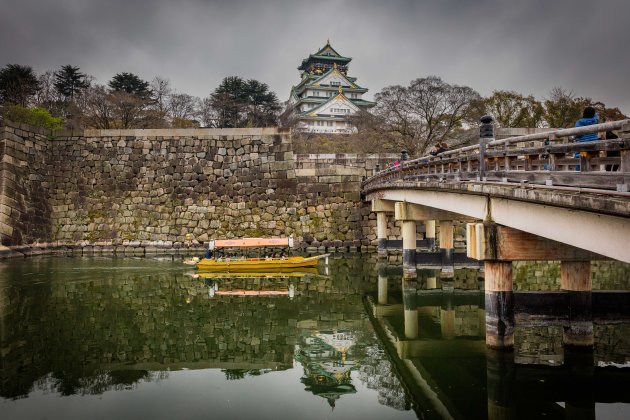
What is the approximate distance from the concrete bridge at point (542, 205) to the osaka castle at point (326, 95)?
38.0 meters

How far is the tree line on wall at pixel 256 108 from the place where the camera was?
2762cm

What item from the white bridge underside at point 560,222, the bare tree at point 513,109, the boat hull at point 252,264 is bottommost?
the boat hull at point 252,264

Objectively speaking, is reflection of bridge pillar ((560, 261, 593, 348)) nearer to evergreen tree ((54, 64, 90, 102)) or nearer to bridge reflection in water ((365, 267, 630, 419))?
A: bridge reflection in water ((365, 267, 630, 419))

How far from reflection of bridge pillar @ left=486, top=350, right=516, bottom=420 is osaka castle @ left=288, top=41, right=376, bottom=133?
39.5 meters

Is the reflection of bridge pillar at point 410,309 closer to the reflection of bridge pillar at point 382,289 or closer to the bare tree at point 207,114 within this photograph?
the reflection of bridge pillar at point 382,289

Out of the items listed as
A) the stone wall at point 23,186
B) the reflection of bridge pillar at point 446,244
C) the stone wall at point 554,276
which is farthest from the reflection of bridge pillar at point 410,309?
the stone wall at point 23,186

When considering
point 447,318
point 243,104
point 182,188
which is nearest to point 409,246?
point 447,318

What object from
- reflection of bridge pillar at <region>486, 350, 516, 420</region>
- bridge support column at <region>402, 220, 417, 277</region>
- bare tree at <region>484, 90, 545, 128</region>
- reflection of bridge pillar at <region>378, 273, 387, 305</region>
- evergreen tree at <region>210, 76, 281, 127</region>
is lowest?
reflection of bridge pillar at <region>486, 350, 516, 420</region>

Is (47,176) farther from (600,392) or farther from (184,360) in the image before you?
(600,392)

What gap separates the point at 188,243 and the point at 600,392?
20.0 meters

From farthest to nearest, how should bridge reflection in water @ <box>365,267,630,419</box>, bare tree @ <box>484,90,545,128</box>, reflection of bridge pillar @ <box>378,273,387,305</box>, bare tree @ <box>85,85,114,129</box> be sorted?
bare tree @ <box>85,85,114,129</box>
bare tree @ <box>484,90,545,128</box>
reflection of bridge pillar @ <box>378,273,387,305</box>
bridge reflection in water @ <box>365,267,630,419</box>

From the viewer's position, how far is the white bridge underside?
472cm

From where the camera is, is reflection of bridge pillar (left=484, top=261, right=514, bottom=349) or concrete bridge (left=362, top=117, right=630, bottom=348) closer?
concrete bridge (left=362, top=117, right=630, bottom=348)

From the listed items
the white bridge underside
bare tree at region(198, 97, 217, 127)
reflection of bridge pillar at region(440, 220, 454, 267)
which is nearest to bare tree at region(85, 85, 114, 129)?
bare tree at region(198, 97, 217, 127)
